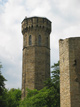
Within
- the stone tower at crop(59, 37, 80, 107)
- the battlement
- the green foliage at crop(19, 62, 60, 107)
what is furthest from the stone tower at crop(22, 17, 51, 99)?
the stone tower at crop(59, 37, 80, 107)

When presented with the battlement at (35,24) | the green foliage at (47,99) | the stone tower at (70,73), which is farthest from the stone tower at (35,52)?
the stone tower at (70,73)

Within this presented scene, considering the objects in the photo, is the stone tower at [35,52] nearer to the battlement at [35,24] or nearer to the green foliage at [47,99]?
the battlement at [35,24]

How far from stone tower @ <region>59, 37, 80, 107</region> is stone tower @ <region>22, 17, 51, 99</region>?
75.5 feet

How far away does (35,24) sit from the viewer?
40.9 meters

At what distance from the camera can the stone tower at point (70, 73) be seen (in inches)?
541

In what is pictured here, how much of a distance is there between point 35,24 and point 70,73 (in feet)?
→ 90.6

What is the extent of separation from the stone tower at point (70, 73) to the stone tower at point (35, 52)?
23012mm

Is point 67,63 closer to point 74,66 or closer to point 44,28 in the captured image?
point 74,66

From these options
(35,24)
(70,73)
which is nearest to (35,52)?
(35,24)

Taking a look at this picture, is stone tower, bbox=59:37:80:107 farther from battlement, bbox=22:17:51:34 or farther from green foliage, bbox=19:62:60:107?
battlement, bbox=22:17:51:34

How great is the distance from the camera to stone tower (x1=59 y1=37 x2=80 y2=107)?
13741 millimetres

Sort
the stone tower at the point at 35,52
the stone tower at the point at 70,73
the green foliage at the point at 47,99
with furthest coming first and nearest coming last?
the stone tower at the point at 35,52 < the green foliage at the point at 47,99 < the stone tower at the point at 70,73

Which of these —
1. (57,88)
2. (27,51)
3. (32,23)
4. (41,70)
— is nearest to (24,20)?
(32,23)

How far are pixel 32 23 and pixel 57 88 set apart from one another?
15198mm
